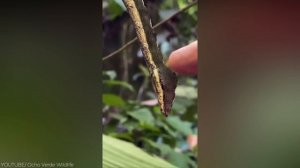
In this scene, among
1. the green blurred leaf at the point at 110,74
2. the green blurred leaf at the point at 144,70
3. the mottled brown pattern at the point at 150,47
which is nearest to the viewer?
the mottled brown pattern at the point at 150,47

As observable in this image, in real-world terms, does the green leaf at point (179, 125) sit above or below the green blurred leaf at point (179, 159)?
above

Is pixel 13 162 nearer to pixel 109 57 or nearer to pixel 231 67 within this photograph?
pixel 109 57

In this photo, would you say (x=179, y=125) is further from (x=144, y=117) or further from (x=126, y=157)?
(x=126, y=157)

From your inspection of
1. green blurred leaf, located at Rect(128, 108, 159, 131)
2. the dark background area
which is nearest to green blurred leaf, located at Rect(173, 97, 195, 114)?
green blurred leaf, located at Rect(128, 108, 159, 131)

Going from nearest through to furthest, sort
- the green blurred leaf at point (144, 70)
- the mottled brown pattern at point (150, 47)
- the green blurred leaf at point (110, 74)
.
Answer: the mottled brown pattern at point (150, 47), the green blurred leaf at point (110, 74), the green blurred leaf at point (144, 70)

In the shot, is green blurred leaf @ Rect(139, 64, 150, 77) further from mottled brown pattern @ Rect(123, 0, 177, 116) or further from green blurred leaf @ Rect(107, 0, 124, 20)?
mottled brown pattern @ Rect(123, 0, 177, 116)

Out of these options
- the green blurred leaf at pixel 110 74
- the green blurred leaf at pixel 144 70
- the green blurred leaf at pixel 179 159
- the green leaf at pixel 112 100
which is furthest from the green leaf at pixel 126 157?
the green blurred leaf at pixel 144 70

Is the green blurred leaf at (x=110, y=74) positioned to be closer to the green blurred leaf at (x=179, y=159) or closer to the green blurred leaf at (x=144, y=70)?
the green blurred leaf at (x=144, y=70)
